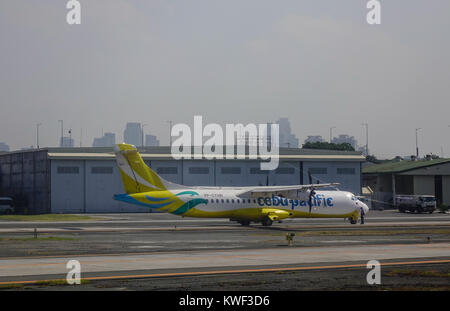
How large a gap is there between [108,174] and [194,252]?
58301 mm

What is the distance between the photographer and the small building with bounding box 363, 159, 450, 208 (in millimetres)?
105062

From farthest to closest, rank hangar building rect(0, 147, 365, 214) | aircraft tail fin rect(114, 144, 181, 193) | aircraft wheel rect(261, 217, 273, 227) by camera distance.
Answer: hangar building rect(0, 147, 365, 214) < aircraft wheel rect(261, 217, 273, 227) < aircraft tail fin rect(114, 144, 181, 193)

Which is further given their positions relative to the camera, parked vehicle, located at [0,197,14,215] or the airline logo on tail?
parked vehicle, located at [0,197,14,215]

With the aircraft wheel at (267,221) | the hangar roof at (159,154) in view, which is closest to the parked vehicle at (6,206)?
the hangar roof at (159,154)

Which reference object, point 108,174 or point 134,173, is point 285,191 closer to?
point 134,173

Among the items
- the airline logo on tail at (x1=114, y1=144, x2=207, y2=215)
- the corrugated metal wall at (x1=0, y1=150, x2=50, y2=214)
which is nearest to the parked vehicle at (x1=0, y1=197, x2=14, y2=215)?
the corrugated metal wall at (x1=0, y1=150, x2=50, y2=214)

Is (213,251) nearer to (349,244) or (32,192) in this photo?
(349,244)

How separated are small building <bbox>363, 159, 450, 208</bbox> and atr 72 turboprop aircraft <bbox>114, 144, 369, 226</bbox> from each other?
1773 inches

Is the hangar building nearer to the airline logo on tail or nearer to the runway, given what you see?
the airline logo on tail

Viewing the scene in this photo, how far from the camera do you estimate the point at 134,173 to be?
52219 mm

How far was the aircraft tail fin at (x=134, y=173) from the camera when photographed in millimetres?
52219

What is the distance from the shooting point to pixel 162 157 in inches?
3578

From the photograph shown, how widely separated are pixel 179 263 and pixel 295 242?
13966 mm
